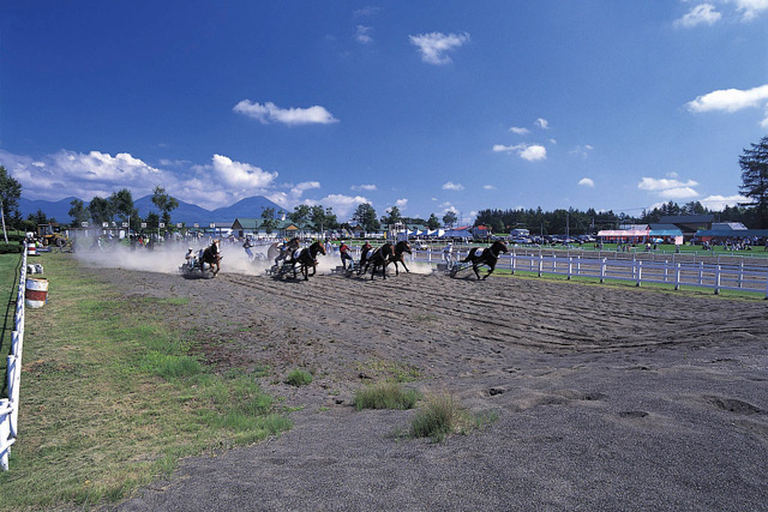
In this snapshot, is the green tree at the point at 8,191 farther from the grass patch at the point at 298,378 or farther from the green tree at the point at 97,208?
the grass patch at the point at 298,378

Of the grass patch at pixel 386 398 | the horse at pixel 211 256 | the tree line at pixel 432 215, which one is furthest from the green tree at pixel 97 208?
the grass patch at pixel 386 398

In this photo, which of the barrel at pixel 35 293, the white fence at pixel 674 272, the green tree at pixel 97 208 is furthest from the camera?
the green tree at pixel 97 208

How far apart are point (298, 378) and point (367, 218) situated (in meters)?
129

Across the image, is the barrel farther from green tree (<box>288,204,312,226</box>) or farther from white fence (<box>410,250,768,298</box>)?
green tree (<box>288,204,312,226</box>)

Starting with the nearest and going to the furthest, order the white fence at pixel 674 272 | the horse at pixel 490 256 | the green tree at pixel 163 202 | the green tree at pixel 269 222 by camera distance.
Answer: the white fence at pixel 674 272, the horse at pixel 490 256, the green tree at pixel 163 202, the green tree at pixel 269 222

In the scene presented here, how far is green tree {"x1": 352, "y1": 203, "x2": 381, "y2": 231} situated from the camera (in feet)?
431

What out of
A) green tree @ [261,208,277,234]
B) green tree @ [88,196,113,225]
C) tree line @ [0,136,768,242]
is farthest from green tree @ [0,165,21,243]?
green tree @ [261,208,277,234]

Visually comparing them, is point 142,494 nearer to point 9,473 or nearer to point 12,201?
point 9,473

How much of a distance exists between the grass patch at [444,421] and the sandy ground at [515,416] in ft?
0.44

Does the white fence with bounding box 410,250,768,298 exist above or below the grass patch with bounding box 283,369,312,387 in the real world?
above

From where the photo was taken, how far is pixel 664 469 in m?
2.84

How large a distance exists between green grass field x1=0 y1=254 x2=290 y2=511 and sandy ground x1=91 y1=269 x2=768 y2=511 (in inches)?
19.0

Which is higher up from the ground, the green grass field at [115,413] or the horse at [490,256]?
the horse at [490,256]

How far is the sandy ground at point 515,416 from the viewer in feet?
9.20
